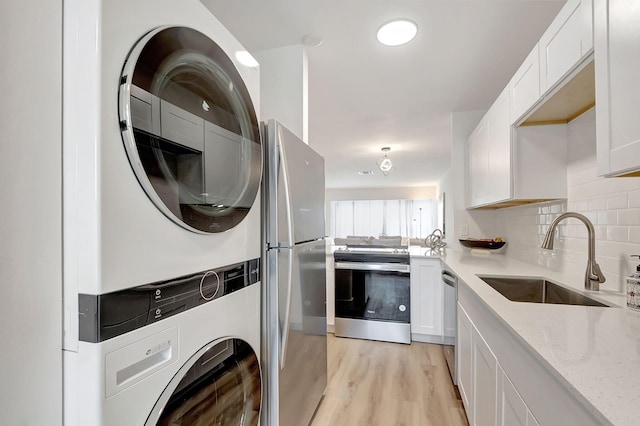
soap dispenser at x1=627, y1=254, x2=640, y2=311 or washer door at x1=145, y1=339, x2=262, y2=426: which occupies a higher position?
soap dispenser at x1=627, y1=254, x2=640, y2=311

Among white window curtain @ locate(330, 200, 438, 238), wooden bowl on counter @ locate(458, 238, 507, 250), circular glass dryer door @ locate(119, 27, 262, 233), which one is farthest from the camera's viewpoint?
white window curtain @ locate(330, 200, 438, 238)

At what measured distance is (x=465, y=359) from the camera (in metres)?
1.81

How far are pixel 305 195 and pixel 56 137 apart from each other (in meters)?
1.09

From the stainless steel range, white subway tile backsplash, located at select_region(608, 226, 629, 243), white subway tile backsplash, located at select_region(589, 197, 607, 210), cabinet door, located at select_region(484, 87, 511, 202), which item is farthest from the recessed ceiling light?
the stainless steel range

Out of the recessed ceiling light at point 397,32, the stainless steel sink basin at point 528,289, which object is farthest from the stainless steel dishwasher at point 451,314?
the recessed ceiling light at point 397,32

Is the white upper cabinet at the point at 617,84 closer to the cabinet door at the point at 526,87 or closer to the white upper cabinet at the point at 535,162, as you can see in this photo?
the cabinet door at the point at 526,87

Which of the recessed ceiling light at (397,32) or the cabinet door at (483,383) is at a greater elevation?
the recessed ceiling light at (397,32)

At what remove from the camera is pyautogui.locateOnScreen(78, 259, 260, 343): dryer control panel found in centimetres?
60

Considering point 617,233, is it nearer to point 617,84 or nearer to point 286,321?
point 617,84

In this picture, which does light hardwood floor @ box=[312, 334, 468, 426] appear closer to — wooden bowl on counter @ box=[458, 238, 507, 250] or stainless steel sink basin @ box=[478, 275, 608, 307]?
stainless steel sink basin @ box=[478, 275, 608, 307]

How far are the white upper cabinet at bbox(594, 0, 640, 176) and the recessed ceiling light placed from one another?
35.9 inches

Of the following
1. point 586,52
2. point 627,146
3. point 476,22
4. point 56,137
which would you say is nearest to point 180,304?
point 56,137

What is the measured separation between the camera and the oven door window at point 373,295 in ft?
10.2

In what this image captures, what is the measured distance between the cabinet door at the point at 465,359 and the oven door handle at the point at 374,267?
1.08m
